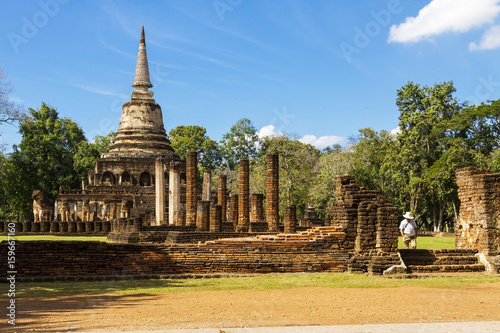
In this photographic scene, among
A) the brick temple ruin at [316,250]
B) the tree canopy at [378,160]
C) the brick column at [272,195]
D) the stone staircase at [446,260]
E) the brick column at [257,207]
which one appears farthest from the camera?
the tree canopy at [378,160]

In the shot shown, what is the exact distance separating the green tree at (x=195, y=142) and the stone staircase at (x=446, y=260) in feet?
137

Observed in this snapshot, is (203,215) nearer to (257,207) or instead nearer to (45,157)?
(257,207)

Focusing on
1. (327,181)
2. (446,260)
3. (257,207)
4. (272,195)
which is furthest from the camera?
(327,181)

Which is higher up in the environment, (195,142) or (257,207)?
(195,142)

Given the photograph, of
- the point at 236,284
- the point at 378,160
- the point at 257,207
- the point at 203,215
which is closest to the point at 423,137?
the point at 378,160

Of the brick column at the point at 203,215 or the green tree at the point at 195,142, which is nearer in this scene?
the brick column at the point at 203,215

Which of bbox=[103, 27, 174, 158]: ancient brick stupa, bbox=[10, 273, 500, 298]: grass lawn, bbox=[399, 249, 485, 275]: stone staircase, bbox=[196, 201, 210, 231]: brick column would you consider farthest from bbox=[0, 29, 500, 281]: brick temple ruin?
bbox=[103, 27, 174, 158]: ancient brick stupa

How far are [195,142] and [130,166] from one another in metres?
13.2

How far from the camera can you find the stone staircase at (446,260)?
529 inches

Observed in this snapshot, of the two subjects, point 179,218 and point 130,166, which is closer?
point 179,218

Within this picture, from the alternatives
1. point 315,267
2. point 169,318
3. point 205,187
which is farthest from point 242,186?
point 169,318

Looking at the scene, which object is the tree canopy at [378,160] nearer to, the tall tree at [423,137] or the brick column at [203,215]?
the tall tree at [423,137]

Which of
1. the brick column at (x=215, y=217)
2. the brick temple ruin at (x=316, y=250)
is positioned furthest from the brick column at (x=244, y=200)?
the brick temple ruin at (x=316, y=250)

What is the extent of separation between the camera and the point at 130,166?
43.6 m
